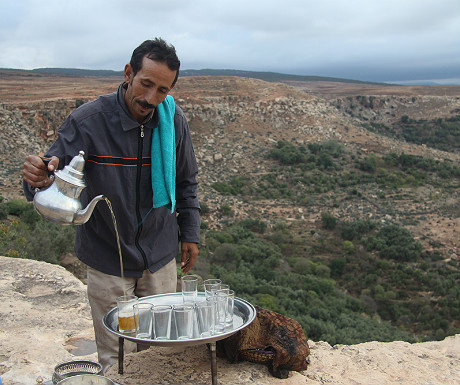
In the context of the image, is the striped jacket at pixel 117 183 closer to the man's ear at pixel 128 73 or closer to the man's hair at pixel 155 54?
the man's ear at pixel 128 73

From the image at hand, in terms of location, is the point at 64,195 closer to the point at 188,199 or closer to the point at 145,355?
the point at 188,199

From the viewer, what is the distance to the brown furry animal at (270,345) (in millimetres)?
2617

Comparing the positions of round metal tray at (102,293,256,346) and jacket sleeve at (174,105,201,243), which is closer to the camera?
round metal tray at (102,293,256,346)

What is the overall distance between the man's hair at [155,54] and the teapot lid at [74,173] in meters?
0.61

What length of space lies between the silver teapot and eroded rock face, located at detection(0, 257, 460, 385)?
96 cm

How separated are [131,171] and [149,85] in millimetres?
470

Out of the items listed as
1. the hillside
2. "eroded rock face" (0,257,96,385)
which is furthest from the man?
the hillside

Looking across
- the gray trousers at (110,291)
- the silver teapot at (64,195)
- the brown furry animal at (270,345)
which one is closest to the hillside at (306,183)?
the brown furry animal at (270,345)

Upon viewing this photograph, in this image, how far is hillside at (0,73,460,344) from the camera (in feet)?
59.7

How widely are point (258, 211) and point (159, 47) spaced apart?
73.7 feet

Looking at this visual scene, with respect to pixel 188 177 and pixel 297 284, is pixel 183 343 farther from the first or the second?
pixel 297 284

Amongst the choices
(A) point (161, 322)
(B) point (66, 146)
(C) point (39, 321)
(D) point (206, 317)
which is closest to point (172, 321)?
(A) point (161, 322)

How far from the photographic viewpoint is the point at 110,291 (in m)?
2.50

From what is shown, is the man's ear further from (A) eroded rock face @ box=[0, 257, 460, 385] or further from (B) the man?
(A) eroded rock face @ box=[0, 257, 460, 385]
